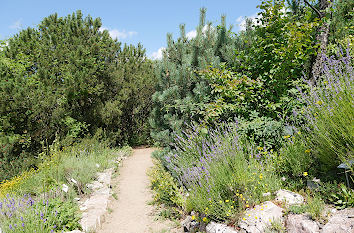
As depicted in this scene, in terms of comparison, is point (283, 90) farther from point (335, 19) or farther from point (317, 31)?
point (335, 19)

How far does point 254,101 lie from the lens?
4527mm

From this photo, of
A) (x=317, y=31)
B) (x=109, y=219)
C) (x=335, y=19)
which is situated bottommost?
(x=109, y=219)

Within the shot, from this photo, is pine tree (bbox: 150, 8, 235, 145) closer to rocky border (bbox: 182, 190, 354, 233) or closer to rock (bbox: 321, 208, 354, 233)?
rocky border (bbox: 182, 190, 354, 233)

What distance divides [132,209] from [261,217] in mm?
3440

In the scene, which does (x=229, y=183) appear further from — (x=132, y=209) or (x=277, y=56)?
(x=132, y=209)

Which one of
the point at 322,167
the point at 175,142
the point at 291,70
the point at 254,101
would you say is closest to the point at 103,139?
the point at 175,142

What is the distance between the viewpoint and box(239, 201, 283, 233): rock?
2727 mm

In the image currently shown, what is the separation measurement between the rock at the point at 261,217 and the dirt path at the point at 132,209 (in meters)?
1.76

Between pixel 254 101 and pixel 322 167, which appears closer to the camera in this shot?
pixel 322 167

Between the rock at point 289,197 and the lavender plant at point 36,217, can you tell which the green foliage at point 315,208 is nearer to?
the rock at point 289,197

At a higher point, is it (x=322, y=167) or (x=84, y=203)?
(x=322, y=167)

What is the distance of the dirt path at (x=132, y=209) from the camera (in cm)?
452

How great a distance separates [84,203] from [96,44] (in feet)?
22.8

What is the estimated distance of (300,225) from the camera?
2471 millimetres
